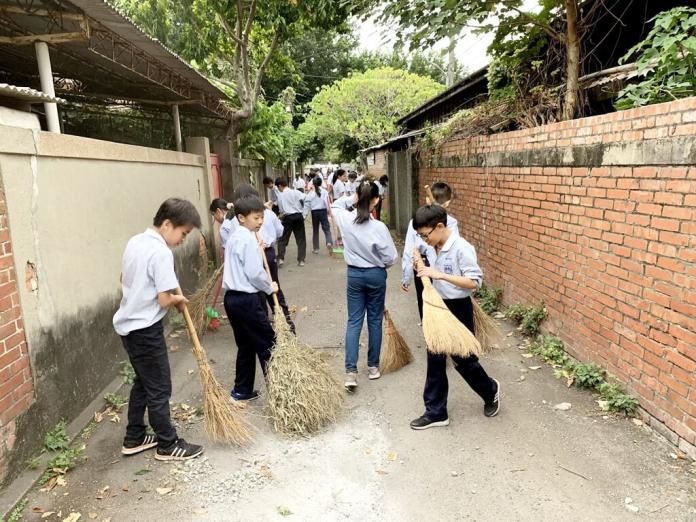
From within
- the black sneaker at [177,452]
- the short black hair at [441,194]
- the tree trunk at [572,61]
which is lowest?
the black sneaker at [177,452]

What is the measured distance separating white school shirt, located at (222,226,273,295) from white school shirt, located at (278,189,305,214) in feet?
17.8

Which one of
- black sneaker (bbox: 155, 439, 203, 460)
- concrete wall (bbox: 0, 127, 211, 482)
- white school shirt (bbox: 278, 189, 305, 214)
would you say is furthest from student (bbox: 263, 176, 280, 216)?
black sneaker (bbox: 155, 439, 203, 460)

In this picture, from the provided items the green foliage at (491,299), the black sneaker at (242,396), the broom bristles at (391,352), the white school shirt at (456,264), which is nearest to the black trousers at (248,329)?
the black sneaker at (242,396)

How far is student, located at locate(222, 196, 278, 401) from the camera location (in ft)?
11.6

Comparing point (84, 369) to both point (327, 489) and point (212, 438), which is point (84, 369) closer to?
point (212, 438)

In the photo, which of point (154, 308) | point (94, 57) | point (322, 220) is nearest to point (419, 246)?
point (154, 308)

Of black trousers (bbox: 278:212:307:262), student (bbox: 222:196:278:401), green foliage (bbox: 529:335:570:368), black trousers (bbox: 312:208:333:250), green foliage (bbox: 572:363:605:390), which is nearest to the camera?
student (bbox: 222:196:278:401)

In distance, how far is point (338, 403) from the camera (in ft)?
11.7

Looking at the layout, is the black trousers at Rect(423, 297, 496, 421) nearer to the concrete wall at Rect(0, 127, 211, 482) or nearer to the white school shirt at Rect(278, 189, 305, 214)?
the concrete wall at Rect(0, 127, 211, 482)

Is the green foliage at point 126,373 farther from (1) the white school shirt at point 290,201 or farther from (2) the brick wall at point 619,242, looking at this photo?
(1) the white school shirt at point 290,201

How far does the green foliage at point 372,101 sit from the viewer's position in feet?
66.6

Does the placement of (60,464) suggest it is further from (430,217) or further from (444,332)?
(430,217)

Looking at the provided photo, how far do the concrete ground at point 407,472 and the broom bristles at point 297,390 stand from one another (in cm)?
10

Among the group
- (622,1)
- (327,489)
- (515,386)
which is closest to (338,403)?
(327,489)
